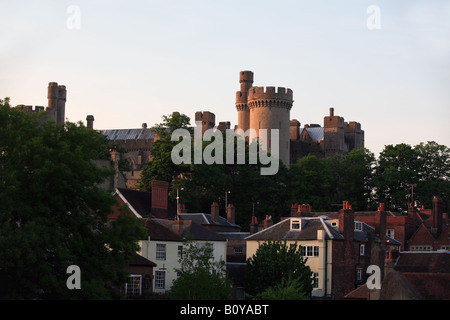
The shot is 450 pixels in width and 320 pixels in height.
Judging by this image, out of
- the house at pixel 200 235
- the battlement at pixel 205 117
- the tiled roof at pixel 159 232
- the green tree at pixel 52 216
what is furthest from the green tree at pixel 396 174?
the green tree at pixel 52 216

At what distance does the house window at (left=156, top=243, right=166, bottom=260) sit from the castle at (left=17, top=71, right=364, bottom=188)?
58831 mm

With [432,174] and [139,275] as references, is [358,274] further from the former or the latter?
[432,174]

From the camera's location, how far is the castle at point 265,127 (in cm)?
12888

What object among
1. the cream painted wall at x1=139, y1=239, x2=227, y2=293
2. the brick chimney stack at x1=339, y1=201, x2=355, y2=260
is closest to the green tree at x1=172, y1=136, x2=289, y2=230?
Result: the brick chimney stack at x1=339, y1=201, x2=355, y2=260

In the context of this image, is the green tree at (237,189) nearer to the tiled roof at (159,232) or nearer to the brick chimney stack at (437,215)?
the brick chimney stack at (437,215)

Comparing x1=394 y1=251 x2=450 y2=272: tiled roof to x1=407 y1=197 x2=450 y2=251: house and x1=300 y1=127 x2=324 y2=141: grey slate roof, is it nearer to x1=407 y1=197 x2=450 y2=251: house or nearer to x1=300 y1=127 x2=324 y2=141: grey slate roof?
x1=407 y1=197 x2=450 y2=251: house

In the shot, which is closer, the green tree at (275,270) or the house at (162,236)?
the green tree at (275,270)

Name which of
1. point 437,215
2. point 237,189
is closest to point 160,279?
point 437,215

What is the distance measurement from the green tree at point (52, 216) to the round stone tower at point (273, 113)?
265ft

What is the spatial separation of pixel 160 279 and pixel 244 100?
3208 inches

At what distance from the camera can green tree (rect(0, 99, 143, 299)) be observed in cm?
4288

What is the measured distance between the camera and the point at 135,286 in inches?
2232
